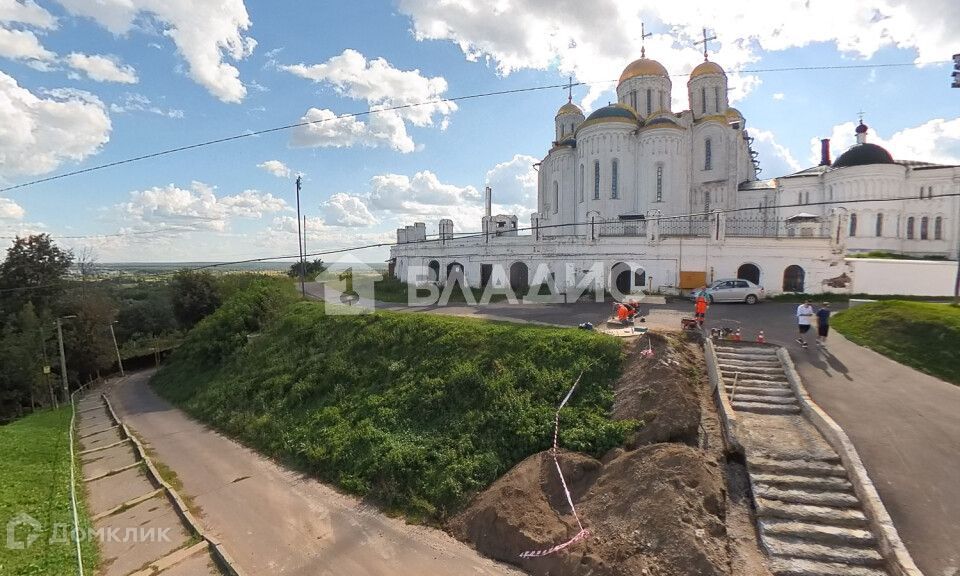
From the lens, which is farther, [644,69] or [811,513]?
[644,69]

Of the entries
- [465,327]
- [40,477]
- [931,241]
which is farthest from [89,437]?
[931,241]

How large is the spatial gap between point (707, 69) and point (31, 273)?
5006cm

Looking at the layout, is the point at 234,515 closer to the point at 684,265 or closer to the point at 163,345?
the point at 684,265

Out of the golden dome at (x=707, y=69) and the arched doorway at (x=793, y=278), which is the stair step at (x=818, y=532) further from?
the golden dome at (x=707, y=69)

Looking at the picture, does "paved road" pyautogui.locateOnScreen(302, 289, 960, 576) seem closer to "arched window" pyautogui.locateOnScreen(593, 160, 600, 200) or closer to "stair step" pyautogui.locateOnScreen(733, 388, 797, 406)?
"stair step" pyautogui.locateOnScreen(733, 388, 797, 406)

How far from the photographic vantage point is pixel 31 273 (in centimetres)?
2848

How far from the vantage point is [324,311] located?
19.7m

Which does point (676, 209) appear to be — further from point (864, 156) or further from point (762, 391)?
point (762, 391)

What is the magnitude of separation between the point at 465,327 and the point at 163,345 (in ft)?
115

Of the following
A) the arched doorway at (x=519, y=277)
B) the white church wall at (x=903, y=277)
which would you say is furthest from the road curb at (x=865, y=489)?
the arched doorway at (x=519, y=277)

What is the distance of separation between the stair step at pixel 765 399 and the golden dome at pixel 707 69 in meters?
30.5

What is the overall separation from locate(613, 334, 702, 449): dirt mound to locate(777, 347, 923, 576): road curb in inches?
79.0

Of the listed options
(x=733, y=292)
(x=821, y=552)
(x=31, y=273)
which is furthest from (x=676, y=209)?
(x=31, y=273)

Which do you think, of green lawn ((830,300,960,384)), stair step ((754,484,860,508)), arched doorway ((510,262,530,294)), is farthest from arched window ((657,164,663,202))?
stair step ((754,484,860,508))
